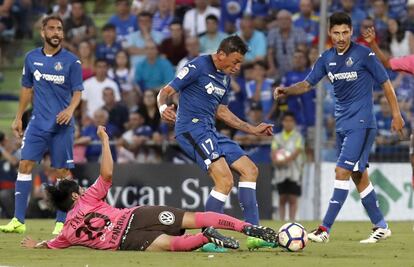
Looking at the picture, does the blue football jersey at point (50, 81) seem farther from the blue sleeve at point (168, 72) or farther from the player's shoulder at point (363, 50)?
the blue sleeve at point (168, 72)

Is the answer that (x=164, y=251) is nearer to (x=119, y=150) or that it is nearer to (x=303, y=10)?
(x=119, y=150)

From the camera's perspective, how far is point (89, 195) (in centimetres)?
1185

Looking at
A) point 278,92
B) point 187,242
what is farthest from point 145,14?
point 187,242

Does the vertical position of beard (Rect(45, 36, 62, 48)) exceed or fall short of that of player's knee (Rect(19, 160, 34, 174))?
it exceeds it

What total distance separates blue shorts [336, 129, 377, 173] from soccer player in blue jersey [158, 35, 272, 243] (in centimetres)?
132

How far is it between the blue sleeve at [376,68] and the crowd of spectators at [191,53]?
6596 millimetres

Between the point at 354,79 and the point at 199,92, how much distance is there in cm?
199

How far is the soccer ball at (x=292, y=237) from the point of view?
11.5 m

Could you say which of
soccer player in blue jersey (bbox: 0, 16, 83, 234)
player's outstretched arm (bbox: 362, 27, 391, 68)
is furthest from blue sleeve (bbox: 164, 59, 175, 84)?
player's outstretched arm (bbox: 362, 27, 391, 68)

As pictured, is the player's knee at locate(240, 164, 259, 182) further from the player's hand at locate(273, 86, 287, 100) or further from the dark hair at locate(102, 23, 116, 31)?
the dark hair at locate(102, 23, 116, 31)

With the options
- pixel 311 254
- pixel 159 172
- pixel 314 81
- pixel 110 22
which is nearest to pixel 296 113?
pixel 159 172

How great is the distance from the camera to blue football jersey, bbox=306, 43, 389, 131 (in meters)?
13.8

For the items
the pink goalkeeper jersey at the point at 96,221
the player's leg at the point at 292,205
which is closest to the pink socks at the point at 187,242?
the pink goalkeeper jersey at the point at 96,221

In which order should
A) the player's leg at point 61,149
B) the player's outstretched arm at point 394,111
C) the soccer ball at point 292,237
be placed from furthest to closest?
the player's leg at point 61,149 → the player's outstretched arm at point 394,111 → the soccer ball at point 292,237
